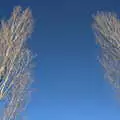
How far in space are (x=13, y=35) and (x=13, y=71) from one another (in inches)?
64.7

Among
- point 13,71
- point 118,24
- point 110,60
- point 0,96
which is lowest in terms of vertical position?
point 0,96

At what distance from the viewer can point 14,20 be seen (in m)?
17.0

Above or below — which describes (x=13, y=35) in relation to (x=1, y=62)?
above

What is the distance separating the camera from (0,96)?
1562cm

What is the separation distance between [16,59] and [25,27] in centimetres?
162

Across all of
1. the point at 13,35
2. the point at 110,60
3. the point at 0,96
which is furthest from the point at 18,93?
the point at 110,60

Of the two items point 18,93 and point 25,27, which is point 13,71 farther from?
point 25,27

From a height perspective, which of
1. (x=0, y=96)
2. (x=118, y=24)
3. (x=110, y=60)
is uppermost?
(x=118, y=24)

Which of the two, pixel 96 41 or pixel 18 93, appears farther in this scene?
pixel 96 41

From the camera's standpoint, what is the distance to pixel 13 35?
662 inches

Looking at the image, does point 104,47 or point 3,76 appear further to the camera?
point 104,47

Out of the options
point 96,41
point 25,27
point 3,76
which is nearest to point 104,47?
point 96,41

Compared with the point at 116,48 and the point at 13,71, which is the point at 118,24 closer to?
the point at 116,48

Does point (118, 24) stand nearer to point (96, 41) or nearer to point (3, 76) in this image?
point (96, 41)
